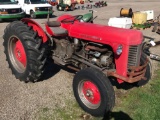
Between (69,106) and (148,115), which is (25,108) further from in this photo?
(148,115)

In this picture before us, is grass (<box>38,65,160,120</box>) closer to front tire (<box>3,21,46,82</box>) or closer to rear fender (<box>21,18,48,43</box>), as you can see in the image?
front tire (<box>3,21,46,82</box>)

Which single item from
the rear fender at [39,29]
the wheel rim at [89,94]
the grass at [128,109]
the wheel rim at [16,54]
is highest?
the rear fender at [39,29]

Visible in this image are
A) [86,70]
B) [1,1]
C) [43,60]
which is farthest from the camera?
[1,1]

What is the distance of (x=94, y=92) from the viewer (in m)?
3.80

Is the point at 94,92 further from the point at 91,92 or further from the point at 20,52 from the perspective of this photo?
the point at 20,52

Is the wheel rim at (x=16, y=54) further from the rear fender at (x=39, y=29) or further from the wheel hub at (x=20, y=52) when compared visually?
the rear fender at (x=39, y=29)

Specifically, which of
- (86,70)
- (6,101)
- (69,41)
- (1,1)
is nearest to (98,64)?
(86,70)

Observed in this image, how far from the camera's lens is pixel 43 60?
14.6 ft

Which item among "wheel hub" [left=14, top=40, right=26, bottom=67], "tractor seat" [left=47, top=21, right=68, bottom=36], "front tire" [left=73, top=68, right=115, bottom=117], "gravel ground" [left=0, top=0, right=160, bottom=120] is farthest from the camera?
"wheel hub" [left=14, top=40, right=26, bottom=67]

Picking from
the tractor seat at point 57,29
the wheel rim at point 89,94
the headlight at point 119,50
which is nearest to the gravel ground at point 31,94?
the wheel rim at point 89,94

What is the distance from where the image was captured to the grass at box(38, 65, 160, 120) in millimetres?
3770

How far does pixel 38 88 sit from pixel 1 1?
10351 mm

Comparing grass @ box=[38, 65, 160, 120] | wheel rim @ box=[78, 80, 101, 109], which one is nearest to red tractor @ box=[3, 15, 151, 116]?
wheel rim @ box=[78, 80, 101, 109]

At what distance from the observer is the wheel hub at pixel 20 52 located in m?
4.94
